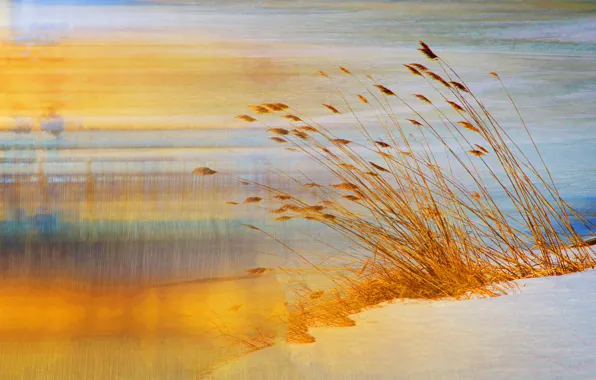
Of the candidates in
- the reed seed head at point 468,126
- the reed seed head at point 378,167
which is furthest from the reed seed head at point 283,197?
the reed seed head at point 468,126

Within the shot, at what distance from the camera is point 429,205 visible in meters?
2.01

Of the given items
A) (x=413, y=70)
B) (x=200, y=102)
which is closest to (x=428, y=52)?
(x=413, y=70)

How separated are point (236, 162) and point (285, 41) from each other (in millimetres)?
414

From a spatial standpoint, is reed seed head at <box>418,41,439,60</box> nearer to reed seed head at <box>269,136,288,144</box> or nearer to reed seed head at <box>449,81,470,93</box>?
reed seed head at <box>449,81,470,93</box>

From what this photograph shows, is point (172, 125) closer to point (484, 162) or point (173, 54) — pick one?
point (173, 54)

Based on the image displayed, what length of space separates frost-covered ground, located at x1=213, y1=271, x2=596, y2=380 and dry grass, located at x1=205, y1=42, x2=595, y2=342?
4.9 inches

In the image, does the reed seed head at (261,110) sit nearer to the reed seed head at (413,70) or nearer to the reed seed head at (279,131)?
the reed seed head at (279,131)

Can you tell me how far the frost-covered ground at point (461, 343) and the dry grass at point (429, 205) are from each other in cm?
12

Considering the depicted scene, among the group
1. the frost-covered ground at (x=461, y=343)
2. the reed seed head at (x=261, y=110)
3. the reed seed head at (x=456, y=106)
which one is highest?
the reed seed head at (x=261, y=110)

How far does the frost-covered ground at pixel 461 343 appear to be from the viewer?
4.72 feet

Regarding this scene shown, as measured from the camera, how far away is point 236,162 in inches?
80.3

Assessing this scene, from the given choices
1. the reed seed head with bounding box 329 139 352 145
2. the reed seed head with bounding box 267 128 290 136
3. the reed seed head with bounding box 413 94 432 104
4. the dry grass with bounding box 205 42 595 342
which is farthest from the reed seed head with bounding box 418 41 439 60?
the reed seed head with bounding box 267 128 290 136

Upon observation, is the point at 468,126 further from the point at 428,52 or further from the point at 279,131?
the point at 279,131

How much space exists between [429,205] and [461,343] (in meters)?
0.56
